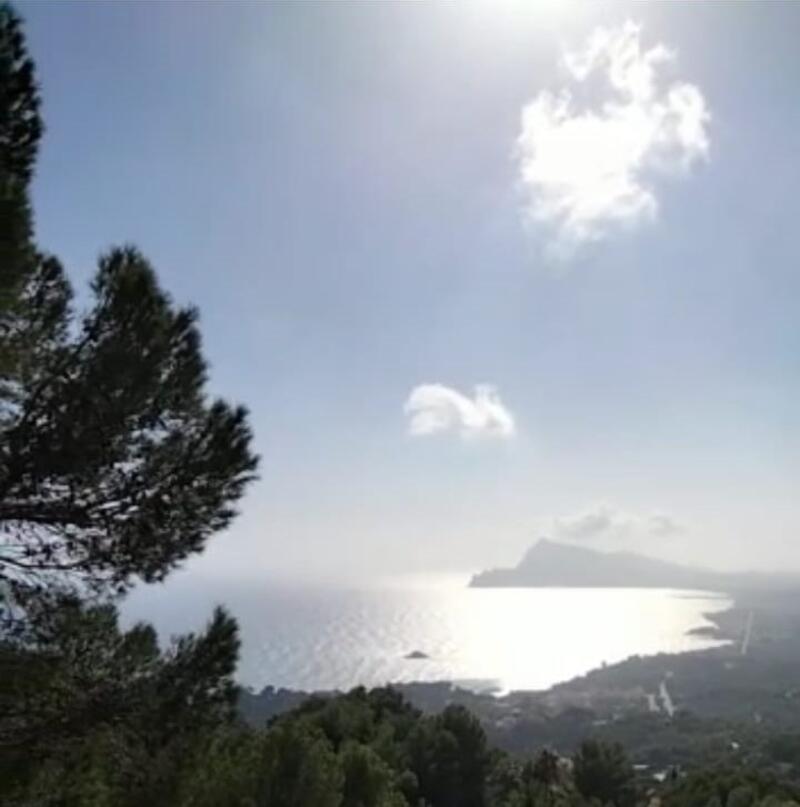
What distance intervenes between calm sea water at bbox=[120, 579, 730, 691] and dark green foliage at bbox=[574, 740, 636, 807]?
36.4m

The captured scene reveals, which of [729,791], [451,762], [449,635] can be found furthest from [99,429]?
[449,635]

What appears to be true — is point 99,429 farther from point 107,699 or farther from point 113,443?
point 107,699

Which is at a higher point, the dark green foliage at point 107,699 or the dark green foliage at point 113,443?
the dark green foliage at point 113,443

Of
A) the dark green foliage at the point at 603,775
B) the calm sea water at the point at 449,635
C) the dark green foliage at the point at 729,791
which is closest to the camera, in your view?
the dark green foliage at the point at 729,791

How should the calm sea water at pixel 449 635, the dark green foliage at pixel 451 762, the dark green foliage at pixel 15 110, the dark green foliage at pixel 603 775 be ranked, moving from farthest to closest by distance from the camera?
1. the calm sea water at pixel 449 635
2. the dark green foliage at pixel 603 775
3. the dark green foliage at pixel 451 762
4. the dark green foliage at pixel 15 110

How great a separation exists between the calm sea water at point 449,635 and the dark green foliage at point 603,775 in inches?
1432

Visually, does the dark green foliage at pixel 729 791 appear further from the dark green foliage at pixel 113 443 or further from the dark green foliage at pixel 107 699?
the dark green foliage at pixel 113 443

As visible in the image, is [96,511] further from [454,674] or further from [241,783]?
[454,674]

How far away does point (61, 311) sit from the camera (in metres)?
4.63

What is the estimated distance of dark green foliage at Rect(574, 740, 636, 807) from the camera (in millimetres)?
20141

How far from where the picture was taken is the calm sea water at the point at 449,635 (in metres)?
83.2

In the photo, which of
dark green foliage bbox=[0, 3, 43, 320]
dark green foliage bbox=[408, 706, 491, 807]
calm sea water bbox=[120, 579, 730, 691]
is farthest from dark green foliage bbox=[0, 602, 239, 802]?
calm sea water bbox=[120, 579, 730, 691]

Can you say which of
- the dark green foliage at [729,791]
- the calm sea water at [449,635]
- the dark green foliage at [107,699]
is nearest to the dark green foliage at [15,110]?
the dark green foliage at [107,699]

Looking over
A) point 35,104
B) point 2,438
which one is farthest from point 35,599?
point 35,104
